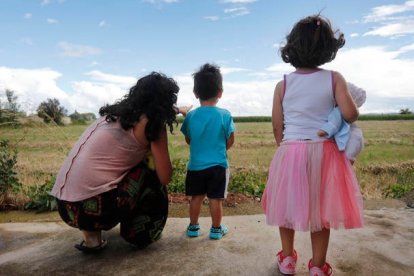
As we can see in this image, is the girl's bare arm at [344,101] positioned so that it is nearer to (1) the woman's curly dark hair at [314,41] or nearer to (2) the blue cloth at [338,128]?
(2) the blue cloth at [338,128]

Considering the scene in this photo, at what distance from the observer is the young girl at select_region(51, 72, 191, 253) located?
2.98 metres

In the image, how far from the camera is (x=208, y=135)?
3541 millimetres

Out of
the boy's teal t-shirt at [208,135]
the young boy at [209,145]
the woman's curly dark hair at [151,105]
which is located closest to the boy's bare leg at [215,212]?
the young boy at [209,145]

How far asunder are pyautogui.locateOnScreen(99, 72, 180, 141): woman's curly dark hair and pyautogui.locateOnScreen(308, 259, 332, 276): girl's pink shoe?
54.0 inches

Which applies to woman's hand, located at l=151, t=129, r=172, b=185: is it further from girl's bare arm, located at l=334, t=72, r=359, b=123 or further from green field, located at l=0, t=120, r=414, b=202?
girl's bare arm, located at l=334, t=72, r=359, b=123

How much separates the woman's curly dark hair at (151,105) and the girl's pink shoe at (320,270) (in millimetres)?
1372

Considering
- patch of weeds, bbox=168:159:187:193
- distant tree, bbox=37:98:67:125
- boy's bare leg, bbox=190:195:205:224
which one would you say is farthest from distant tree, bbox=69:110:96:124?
boy's bare leg, bbox=190:195:205:224

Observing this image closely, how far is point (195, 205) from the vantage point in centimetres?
362

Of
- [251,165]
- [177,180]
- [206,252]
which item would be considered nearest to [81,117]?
[251,165]

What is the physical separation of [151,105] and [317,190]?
128cm

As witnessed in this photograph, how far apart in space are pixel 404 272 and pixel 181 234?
5.82 ft

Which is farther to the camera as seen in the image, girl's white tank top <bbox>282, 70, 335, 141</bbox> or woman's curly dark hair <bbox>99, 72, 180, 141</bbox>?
woman's curly dark hair <bbox>99, 72, 180, 141</bbox>

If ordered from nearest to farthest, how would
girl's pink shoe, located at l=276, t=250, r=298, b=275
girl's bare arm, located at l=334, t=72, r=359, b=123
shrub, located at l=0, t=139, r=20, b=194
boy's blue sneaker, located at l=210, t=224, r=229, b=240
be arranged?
girl's bare arm, located at l=334, t=72, r=359, b=123
girl's pink shoe, located at l=276, t=250, r=298, b=275
boy's blue sneaker, located at l=210, t=224, r=229, b=240
shrub, located at l=0, t=139, r=20, b=194

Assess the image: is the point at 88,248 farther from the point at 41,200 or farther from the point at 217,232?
the point at 41,200
